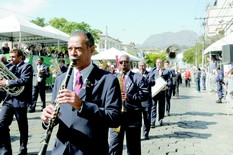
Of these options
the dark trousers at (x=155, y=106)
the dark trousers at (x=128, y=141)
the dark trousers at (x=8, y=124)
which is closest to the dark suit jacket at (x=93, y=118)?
the dark trousers at (x=128, y=141)

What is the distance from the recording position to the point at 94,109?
2.52 m

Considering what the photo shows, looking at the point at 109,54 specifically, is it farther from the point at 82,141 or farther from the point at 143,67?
the point at 82,141

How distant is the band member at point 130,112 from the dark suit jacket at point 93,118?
228 centimetres

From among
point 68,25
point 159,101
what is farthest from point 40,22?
point 159,101

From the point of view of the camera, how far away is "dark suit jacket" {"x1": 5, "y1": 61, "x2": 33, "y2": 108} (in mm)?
5766

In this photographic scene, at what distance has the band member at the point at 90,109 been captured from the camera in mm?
2598

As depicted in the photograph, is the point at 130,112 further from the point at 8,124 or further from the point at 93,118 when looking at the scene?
the point at 93,118

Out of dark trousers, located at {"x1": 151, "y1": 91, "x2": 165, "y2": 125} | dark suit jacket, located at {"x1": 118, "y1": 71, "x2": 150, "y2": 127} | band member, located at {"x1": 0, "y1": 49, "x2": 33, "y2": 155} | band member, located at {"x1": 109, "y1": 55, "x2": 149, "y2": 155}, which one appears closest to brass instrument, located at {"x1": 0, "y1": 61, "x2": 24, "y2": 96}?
band member, located at {"x1": 0, "y1": 49, "x2": 33, "y2": 155}

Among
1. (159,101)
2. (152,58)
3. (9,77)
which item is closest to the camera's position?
(9,77)

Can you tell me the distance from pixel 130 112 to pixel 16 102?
2.15 m

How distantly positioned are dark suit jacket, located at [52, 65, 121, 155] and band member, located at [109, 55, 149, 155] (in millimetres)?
2285

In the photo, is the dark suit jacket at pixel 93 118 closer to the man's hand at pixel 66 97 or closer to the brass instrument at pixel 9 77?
the man's hand at pixel 66 97

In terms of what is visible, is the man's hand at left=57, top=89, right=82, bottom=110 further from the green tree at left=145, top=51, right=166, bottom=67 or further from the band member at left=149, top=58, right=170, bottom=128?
the green tree at left=145, top=51, right=166, bottom=67

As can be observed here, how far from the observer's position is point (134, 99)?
548 centimetres
